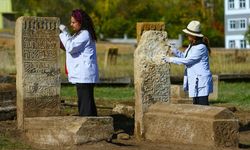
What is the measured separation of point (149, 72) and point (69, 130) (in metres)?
1.81

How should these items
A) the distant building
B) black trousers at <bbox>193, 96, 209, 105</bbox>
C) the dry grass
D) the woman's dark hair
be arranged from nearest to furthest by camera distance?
the woman's dark hair < black trousers at <bbox>193, 96, 209, 105</bbox> < the dry grass < the distant building

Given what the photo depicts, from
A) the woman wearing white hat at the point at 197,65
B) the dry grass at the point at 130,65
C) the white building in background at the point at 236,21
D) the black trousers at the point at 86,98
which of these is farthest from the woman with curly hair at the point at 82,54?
the white building in background at the point at 236,21

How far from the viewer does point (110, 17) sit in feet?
265

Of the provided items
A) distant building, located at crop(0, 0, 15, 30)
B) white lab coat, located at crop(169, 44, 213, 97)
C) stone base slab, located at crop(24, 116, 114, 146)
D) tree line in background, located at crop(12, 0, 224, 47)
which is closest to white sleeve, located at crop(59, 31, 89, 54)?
stone base slab, located at crop(24, 116, 114, 146)

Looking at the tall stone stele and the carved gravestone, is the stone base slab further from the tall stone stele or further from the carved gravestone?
the tall stone stele

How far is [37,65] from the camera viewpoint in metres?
12.6

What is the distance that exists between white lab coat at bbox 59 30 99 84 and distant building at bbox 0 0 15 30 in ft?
234

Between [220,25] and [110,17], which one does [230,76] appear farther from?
[220,25]

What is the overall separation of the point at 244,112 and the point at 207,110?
6.04 m

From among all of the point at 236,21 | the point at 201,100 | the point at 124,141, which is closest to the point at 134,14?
the point at 236,21

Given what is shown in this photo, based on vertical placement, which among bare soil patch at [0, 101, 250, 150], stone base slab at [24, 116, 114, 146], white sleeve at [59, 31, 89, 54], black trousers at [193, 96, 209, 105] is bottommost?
bare soil patch at [0, 101, 250, 150]

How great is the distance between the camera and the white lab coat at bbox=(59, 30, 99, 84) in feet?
39.3

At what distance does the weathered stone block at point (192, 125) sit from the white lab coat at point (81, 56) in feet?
3.62

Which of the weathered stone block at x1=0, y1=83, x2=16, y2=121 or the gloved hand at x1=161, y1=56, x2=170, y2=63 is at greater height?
the gloved hand at x1=161, y1=56, x2=170, y2=63
